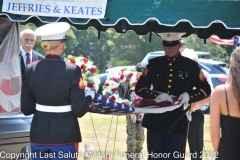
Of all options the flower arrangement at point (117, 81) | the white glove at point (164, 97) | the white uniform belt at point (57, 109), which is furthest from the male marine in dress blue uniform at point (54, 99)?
the flower arrangement at point (117, 81)

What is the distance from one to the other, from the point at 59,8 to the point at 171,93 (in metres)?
1.54

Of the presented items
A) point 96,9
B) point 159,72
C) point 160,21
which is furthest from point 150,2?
point 159,72

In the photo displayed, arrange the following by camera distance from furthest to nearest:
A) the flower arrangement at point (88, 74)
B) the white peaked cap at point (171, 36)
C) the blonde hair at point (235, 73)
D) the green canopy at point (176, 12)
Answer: the flower arrangement at point (88, 74) → the white peaked cap at point (171, 36) → the green canopy at point (176, 12) → the blonde hair at point (235, 73)

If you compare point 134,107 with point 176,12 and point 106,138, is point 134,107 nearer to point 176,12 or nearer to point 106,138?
point 176,12

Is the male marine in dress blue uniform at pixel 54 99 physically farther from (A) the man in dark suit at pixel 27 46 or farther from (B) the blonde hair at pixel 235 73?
(A) the man in dark suit at pixel 27 46

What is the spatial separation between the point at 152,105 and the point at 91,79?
2.51 ft

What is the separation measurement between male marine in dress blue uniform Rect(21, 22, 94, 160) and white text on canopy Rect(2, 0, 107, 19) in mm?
409

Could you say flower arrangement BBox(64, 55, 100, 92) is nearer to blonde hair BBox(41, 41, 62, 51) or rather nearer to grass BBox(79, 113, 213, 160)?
blonde hair BBox(41, 41, 62, 51)

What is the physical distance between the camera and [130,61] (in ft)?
105

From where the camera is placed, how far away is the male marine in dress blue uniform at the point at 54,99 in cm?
471

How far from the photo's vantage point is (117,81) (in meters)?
7.34

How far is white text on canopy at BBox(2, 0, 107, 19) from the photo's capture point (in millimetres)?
5156

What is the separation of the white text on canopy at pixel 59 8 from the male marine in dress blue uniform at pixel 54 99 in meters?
0.41

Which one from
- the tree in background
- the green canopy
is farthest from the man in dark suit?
the tree in background
